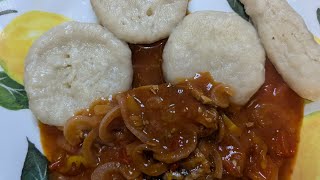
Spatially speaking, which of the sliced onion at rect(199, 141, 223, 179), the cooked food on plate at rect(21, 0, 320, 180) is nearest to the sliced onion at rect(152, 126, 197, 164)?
the cooked food on plate at rect(21, 0, 320, 180)

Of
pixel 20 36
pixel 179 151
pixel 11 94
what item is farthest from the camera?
pixel 20 36

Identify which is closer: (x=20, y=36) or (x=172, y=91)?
(x=172, y=91)

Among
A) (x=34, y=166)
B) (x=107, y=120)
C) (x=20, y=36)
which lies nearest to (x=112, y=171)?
Result: (x=107, y=120)

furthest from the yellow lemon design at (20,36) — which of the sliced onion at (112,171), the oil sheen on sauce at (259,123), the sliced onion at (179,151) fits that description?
the sliced onion at (179,151)

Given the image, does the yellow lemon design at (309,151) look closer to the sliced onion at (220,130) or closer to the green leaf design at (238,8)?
the sliced onion at (220,130)

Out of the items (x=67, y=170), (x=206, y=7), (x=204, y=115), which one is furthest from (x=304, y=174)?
(x=67, y=170)

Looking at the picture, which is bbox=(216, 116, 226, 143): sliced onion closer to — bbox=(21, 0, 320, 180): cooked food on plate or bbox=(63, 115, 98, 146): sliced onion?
bbox=(21, 0, 320, 180): cooked food on plate

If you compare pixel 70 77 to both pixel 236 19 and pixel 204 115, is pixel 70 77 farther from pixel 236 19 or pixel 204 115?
pixel 236 19

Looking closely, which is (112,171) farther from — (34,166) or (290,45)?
(290,45)
